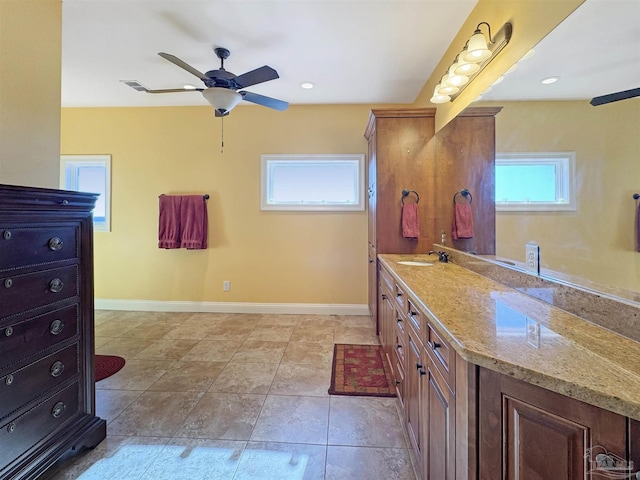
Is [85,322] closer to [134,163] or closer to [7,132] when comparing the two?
[7,132]

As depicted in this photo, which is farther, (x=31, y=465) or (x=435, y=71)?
(x=435, y=71)

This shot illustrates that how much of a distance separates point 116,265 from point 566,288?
471 cm

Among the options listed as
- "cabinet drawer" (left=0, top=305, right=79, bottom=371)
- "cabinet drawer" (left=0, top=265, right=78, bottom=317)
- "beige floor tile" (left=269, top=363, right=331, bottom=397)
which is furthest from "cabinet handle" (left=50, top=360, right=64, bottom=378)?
"beige floor tile" (left=269, top=363, right=331, bottom=397)

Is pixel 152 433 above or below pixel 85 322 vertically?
below

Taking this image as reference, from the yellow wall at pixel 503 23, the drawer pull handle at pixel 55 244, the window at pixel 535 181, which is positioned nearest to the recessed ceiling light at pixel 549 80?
the yellow wall at pixel 503 23

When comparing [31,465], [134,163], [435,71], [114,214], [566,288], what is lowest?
[31,465]

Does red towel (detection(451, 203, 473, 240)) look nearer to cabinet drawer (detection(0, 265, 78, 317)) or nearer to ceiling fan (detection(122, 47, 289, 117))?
ceiling fan (detection(122, 47, 289, 117))

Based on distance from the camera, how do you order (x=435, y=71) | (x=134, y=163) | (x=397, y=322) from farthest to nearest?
(x=134, y=163) → (x=435, y=71) → (x=397, y=322)

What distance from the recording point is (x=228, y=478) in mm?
1392

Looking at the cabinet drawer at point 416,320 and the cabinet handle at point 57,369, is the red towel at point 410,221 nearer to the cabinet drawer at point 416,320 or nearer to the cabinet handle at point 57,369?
the cabinet drawer at point 416,320

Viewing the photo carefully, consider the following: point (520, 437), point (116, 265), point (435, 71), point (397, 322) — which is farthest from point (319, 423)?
point (116, 265)

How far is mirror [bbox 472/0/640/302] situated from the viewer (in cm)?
96

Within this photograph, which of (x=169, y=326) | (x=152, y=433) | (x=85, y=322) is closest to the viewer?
(x=85, y=322)

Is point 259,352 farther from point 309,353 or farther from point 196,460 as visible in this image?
point 196,460
